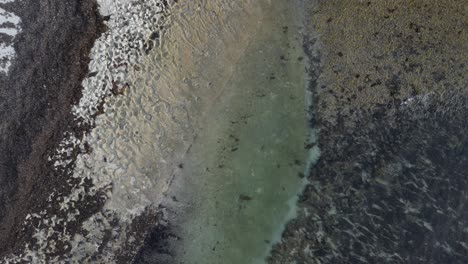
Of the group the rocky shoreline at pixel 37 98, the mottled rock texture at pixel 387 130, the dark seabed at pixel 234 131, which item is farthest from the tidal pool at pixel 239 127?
the rocky shoreline at pixel 37 98

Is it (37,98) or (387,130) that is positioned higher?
(387,130)

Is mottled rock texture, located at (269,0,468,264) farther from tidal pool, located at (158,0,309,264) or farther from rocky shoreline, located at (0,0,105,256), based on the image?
rocky shoreline, located at (0,0,105,256)

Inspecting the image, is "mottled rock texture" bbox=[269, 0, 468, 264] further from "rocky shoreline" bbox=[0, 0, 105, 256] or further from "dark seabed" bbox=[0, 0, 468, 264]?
"rocky shoreline" bbox=[0, 0, 105, 256]

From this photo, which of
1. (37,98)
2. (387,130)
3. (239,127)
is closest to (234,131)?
(239,127)

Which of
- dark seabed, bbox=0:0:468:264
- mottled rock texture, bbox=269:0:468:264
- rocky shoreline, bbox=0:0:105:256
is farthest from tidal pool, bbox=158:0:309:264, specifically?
rocky shoreline, bbox=0:0:105:256

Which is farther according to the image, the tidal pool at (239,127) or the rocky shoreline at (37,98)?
the tidal pool at (239,127)

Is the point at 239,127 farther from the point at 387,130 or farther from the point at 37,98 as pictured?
the point at 37,98

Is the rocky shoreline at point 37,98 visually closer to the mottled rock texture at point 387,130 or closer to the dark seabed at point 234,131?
the dark seabed at point 234,131

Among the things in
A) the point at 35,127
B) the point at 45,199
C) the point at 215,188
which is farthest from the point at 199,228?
the point at 35,127

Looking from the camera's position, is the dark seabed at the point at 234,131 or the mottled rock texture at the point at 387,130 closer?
the dark seabed at the point at 234,131

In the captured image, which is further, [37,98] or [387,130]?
[387,130]

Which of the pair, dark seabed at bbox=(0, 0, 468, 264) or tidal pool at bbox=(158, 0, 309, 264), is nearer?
dark seabed at bbox=(0, 0, 468, 264)

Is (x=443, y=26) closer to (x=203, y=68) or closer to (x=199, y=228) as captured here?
(x=203, y=68)
